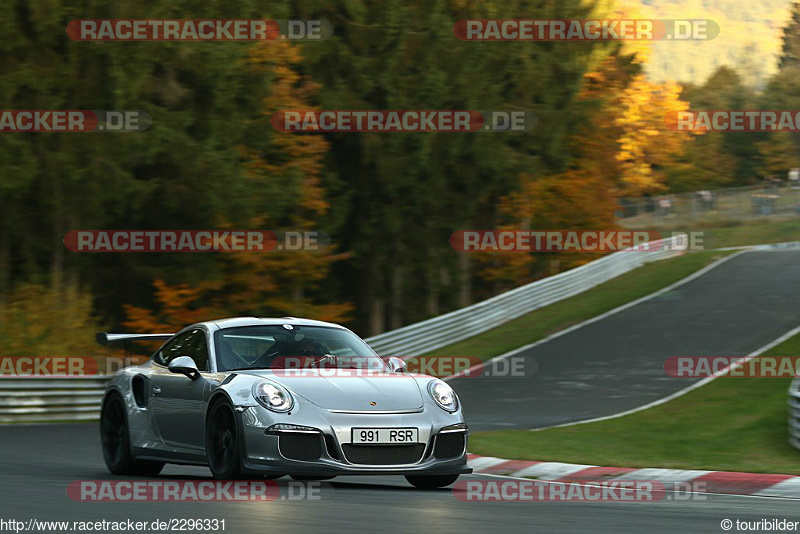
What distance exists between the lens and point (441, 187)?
4175 cm

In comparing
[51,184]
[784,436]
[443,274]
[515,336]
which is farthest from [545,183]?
[784,436]

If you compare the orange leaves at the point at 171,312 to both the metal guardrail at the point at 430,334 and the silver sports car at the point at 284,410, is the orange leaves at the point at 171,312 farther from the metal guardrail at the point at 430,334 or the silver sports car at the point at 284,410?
the silver sports car at the point at 284,410

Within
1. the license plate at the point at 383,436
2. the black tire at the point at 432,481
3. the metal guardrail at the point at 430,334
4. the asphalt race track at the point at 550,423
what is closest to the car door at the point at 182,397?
the asphalt race track at the point at 550,423

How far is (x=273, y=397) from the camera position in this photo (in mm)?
9891

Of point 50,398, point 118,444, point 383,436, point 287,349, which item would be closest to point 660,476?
point 383,436

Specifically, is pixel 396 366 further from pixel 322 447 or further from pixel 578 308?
pixel 578 308

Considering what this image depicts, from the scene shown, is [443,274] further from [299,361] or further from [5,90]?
[299,361]

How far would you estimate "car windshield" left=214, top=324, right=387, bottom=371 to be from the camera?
10.8 m

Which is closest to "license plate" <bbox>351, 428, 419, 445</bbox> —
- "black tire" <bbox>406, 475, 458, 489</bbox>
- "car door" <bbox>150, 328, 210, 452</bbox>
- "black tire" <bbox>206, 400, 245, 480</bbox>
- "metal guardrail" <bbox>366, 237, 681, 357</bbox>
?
"black tire" <bbox>406, 475, 458, 489</bbox>

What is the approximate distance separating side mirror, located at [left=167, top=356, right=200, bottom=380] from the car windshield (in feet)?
0.69

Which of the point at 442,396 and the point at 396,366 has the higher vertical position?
the point at 396,366

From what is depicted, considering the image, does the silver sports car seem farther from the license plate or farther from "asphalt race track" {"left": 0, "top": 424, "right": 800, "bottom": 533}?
"asphalt race track" {"left": 0, "top": 424, "right": 800, "bottom": 533}

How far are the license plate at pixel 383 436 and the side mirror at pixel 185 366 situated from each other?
62.4 inches

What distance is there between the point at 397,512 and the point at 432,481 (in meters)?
2.29
